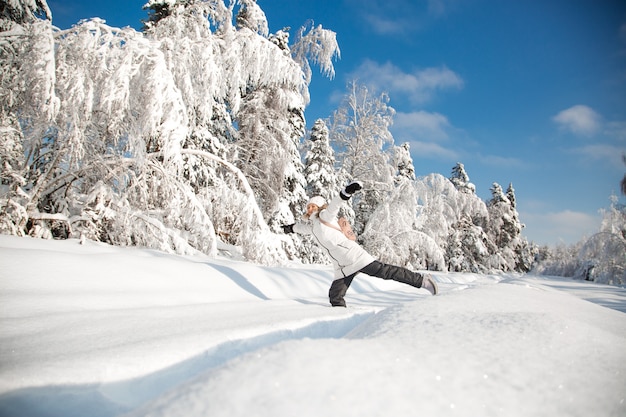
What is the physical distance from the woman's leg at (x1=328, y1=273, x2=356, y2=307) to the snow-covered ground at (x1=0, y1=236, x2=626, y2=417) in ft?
2.80

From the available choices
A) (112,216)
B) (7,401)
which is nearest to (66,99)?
(112,216)

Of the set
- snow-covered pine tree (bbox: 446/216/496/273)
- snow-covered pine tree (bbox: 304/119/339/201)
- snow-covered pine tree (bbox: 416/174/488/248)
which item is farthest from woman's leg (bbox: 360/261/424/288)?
snow-covered pine tree (bbox: 446/216/496/273)

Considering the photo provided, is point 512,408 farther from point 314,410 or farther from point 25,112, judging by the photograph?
point 25,112

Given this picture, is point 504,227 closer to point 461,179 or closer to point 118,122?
point 461,179

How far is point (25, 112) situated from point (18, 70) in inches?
21.2

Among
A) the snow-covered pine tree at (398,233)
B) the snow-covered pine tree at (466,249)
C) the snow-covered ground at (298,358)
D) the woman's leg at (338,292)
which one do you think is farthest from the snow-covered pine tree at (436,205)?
the snow-covered ground at (298,358)

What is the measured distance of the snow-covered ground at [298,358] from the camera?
2.41 ft

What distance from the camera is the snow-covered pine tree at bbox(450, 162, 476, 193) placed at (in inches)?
1043

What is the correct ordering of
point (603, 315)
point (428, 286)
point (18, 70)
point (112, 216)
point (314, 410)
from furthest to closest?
point (112, 216), point (18, 70), point (428, 286), point (603, 315), point (314, 410)

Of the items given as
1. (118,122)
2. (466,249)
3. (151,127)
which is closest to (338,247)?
(151,127)

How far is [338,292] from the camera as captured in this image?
3.24 meters

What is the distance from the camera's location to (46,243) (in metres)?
3.22

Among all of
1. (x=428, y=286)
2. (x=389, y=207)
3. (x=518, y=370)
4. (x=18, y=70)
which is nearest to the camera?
(x=518, y=370)

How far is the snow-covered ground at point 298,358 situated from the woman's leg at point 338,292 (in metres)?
0.85
